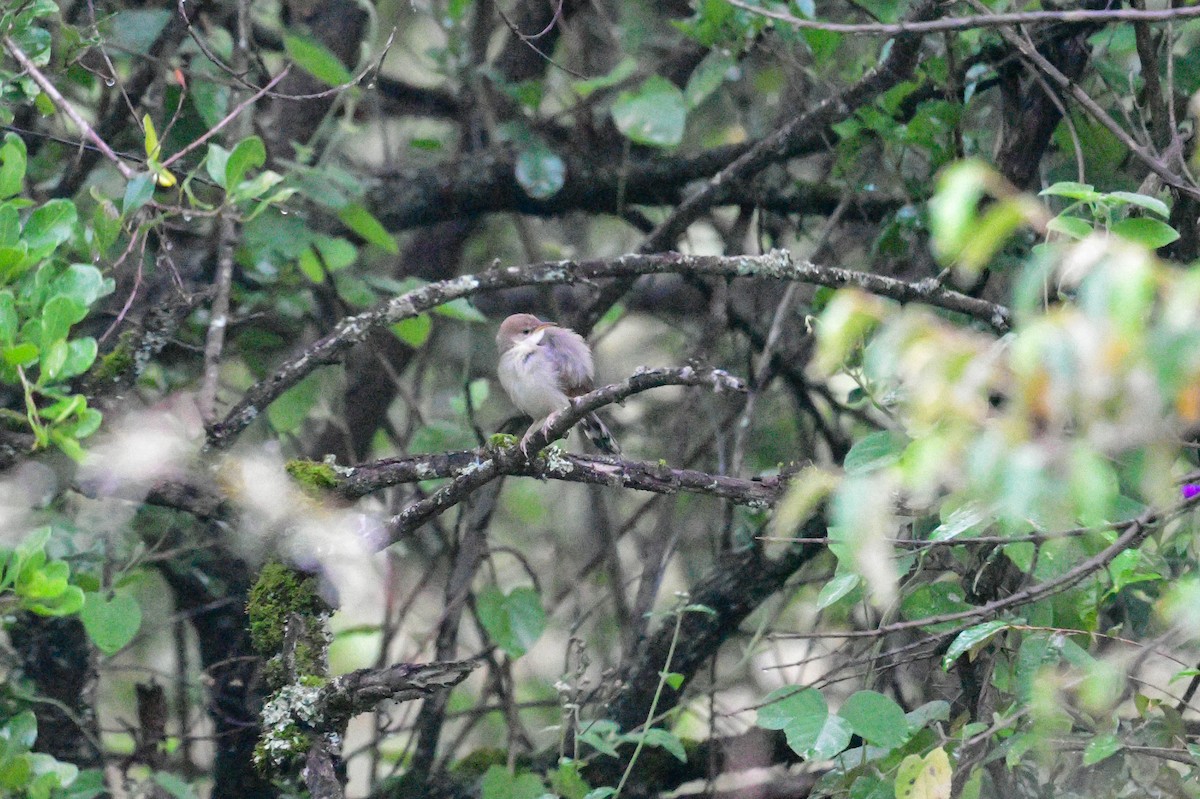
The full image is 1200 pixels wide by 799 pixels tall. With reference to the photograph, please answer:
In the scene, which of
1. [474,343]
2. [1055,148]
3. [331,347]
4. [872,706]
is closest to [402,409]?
[474,343]

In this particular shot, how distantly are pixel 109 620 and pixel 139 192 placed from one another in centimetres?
124

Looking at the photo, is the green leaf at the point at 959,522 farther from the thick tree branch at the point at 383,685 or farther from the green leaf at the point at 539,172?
the green leaf at the point at 539,172

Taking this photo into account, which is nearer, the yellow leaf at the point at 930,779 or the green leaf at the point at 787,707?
the yellow leaf at the point at 930,779

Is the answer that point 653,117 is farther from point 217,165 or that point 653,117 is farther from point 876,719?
point 876,719

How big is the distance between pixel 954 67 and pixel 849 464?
168 centimetres

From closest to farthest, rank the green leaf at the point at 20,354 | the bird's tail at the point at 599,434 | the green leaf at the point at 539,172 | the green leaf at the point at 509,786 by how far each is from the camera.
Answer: the green leaf at the point at 20,354
the green leaf at the point at 509,786
the bird's tail at the point at 599,434
the green leaf at the point at 539,172

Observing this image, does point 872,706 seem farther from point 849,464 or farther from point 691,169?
point 691,169

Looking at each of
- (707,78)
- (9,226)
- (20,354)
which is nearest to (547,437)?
(20,354)

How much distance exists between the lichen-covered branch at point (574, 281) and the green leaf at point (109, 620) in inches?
21.2

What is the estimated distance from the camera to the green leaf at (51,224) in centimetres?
271

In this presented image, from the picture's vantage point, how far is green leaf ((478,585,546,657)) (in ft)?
13.0

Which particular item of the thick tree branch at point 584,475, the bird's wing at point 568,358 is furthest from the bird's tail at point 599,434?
the thick tree branch at point 584,475

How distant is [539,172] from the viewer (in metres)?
4.83

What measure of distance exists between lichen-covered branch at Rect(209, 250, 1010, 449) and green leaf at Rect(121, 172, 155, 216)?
65 cm
